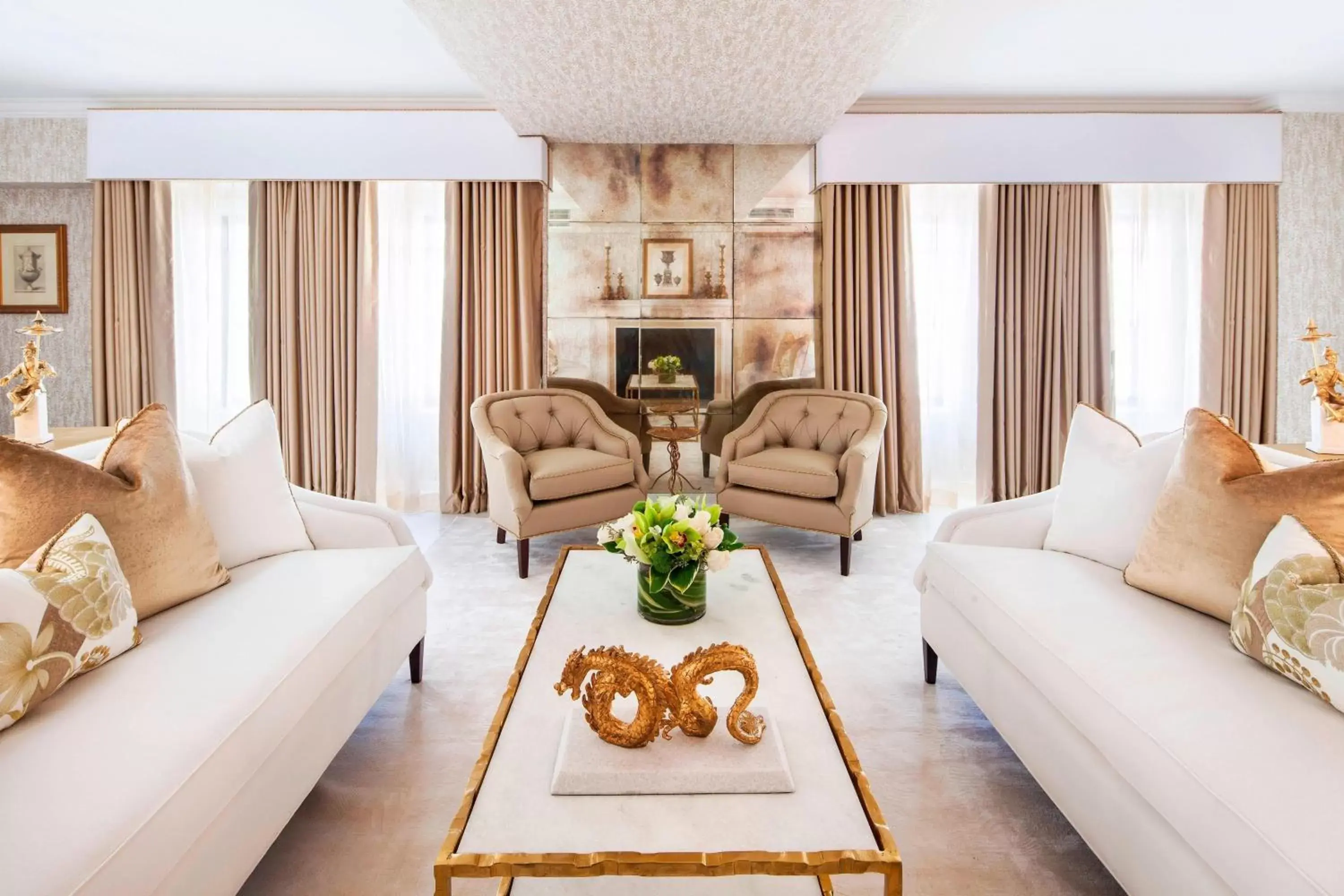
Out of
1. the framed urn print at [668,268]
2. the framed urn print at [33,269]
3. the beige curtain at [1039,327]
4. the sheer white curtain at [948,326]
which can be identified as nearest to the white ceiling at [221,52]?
the framed urn print at [33,269]

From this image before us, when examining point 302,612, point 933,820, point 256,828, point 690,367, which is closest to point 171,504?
point 302,612

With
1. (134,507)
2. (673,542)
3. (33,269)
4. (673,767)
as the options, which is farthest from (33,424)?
(33,269)

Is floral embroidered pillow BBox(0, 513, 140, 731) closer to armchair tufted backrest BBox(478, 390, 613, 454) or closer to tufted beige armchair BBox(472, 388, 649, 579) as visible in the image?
tufted beige armchair BBox(472, 388, 649, 579)

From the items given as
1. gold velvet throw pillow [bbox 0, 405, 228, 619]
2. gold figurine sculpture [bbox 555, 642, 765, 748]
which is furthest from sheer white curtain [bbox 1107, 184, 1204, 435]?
gold velvet throw pillow [bbox 0, 405, 228, 619]

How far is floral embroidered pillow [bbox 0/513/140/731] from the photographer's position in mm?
1399

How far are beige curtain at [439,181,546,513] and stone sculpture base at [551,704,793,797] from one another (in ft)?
13.1

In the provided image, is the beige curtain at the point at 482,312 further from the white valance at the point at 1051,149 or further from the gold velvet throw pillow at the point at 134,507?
the gold velvet throw pillow at the point at 134,507

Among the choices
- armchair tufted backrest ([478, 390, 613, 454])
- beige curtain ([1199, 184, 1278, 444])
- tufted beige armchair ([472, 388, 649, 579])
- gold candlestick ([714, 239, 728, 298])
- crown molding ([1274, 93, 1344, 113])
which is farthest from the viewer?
gold candlestick ([714, 239, 728, 298])

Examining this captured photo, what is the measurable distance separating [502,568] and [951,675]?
90.9 inches

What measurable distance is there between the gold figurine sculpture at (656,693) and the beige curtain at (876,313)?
12.9 feet

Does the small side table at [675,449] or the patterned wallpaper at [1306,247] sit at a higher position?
the patterned wallpaper at [1306,247]

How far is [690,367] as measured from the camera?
529 cm

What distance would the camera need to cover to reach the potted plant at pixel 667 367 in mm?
5277

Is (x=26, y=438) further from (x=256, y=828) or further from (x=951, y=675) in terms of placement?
(x=951, y=675)
